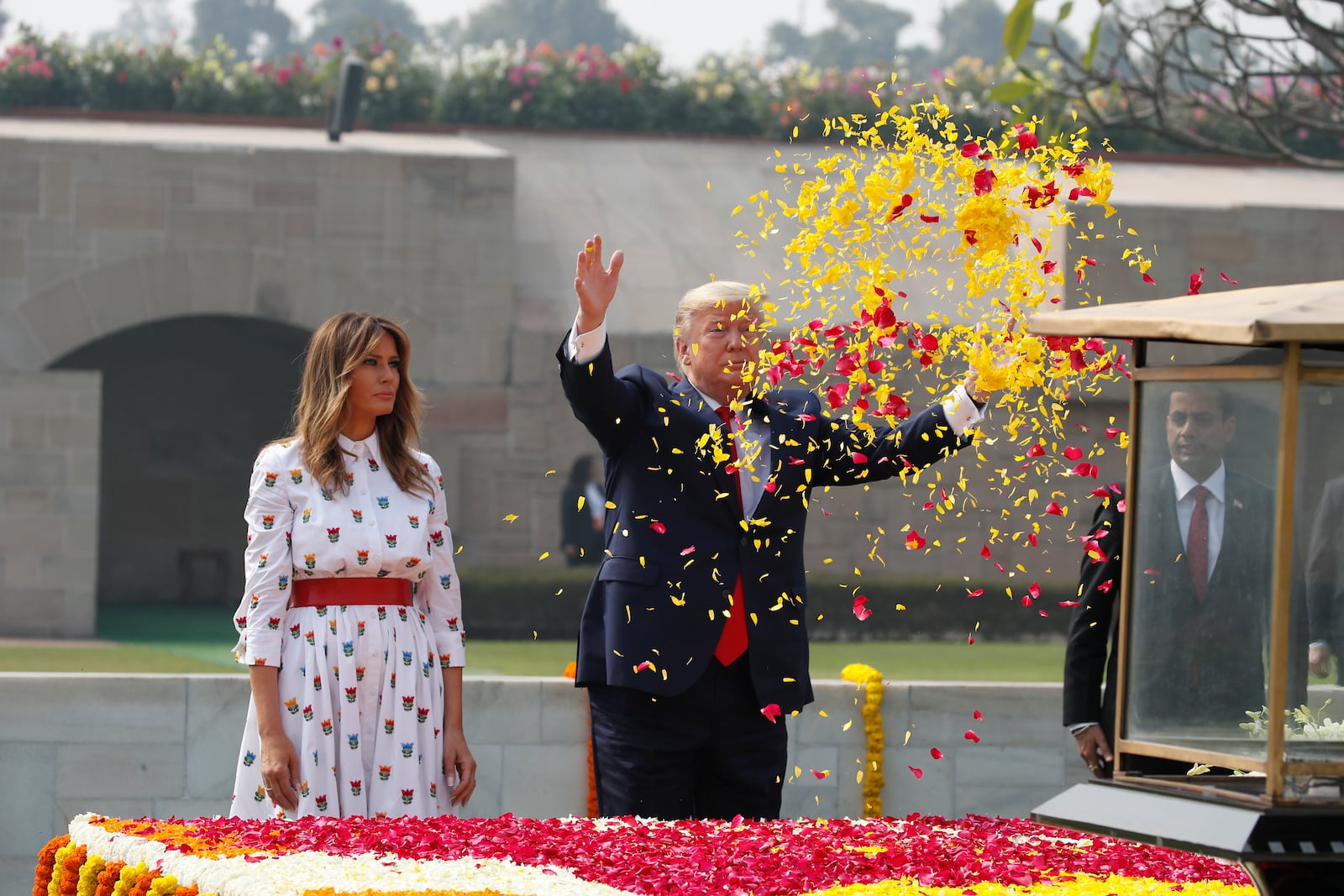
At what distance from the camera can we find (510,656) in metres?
12.4

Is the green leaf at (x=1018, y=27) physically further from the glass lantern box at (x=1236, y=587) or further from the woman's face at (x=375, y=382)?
the woman's face at (x=375, y=382)

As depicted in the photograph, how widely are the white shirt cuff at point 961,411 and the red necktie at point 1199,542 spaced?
1293 mm

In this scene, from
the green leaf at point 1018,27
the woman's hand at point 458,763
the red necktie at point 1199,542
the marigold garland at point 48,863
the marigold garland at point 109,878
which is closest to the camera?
the green leaf at point 1018,27

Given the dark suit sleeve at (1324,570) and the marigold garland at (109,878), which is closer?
the dark suit sleeve at (1324,570)

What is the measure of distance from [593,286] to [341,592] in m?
1.06

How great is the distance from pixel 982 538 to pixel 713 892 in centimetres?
1128

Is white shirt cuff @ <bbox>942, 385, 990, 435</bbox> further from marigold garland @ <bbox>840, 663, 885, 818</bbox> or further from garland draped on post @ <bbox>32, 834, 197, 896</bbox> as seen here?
garland draped on post @ <bbox>32, 834, 197, 896</bbox>

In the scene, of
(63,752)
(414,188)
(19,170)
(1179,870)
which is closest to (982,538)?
(414,188)

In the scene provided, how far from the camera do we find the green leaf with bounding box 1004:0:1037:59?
2.33 meters

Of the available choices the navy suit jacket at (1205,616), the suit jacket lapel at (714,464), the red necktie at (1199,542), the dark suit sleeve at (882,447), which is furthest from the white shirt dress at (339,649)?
the red necktie at (1199,542)

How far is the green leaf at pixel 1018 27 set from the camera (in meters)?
2.33

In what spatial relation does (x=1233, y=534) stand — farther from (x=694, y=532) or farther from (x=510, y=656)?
(x=510, y=656)

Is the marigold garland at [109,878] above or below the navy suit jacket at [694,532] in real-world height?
below

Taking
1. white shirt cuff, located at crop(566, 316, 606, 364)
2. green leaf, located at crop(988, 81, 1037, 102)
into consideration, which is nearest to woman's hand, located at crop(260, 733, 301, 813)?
white shirt cuff, located at crop(566, 316, 606, 364)
